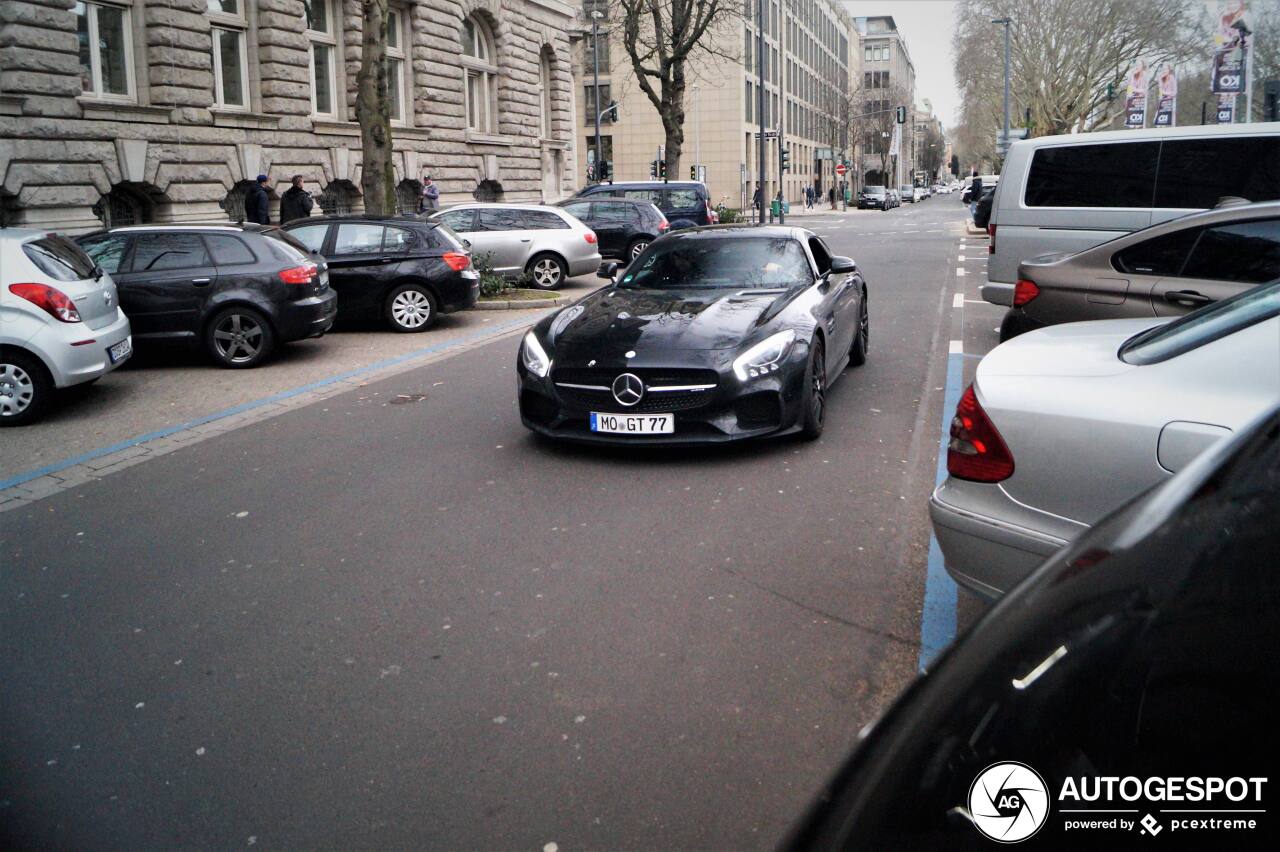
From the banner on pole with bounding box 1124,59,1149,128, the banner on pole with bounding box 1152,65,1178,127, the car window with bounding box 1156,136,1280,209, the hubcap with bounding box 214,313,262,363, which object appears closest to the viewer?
the car window with bounding box 1156,136,1280,209

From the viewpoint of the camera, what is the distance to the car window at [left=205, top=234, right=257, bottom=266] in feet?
38.4

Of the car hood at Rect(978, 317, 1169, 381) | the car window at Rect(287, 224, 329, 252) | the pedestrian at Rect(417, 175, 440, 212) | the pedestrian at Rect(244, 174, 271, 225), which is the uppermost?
the pedestrian at Rect(417, 175, 440, 212)

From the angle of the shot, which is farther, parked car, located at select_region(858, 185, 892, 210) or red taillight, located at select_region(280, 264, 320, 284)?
parked car, located at select_region(858, 185, 892, 210)

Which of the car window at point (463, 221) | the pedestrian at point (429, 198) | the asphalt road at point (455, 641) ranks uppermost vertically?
the pedestrian at point (429, 198)

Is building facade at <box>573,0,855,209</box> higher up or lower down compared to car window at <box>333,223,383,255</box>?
higher up

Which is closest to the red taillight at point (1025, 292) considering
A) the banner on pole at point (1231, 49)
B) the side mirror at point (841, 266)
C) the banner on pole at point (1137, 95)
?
the side mirror at point (841, 266)

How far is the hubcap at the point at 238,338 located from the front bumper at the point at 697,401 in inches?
223

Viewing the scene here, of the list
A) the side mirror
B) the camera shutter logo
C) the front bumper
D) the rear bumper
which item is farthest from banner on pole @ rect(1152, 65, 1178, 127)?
the camera shutter logo

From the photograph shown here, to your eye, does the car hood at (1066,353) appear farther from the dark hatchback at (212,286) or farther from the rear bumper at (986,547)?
the dark hatchback at (212,286)

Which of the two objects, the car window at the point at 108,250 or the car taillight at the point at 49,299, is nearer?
the car taillight at the point at 49,299

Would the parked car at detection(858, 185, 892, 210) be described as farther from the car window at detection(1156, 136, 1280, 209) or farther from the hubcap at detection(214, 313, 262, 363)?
the hubcap at detection(214, 313, 262, 363)

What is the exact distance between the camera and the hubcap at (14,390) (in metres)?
9.04

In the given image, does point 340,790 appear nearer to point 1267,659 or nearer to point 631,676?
point 631,676

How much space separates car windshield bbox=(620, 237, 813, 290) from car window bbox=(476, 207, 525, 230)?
34.2ft
